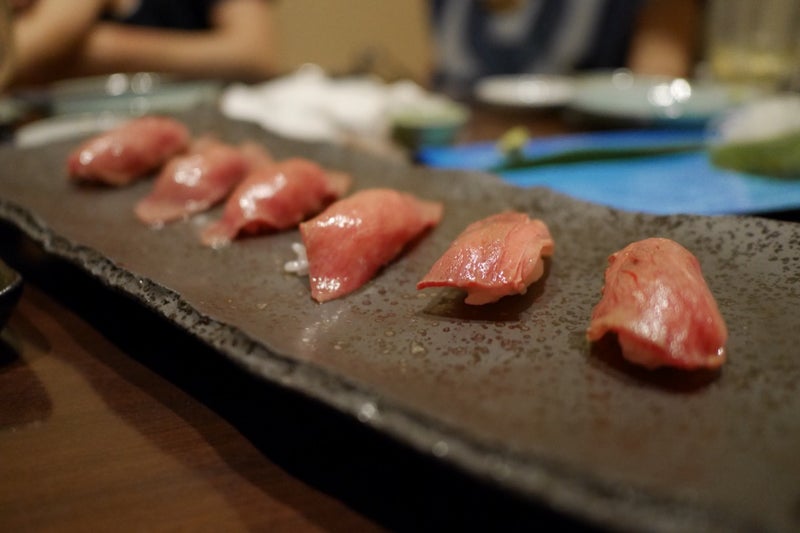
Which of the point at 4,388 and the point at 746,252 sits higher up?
the point at 746,252

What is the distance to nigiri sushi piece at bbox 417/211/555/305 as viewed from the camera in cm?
133

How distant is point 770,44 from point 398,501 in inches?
167

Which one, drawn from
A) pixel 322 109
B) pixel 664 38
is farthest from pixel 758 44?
pixel 322 109

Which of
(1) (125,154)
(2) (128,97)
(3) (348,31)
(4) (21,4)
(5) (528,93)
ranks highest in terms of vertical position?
(4) (21,4)

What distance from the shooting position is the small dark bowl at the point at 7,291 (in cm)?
137

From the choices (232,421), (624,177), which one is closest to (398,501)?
(232,421)

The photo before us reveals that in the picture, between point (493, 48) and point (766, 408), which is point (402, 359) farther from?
point (493, 48)

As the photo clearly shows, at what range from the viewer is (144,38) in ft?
15.7

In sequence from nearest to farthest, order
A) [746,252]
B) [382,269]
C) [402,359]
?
[402,359] < [746,252] < [382,269]

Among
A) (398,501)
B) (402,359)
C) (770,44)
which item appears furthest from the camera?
(770,44)

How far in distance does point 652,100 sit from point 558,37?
2.05m

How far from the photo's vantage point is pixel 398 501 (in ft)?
3.43

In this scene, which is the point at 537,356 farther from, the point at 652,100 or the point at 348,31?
the point at 348,31

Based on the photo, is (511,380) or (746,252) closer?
(511,380)
